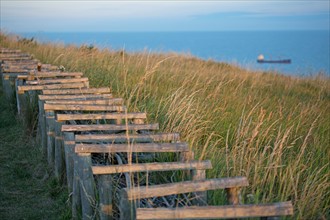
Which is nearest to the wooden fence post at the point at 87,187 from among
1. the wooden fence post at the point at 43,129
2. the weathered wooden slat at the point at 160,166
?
the weathered wooden slat at the point at 160,166

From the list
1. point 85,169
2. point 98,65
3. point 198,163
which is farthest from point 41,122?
point 98,65

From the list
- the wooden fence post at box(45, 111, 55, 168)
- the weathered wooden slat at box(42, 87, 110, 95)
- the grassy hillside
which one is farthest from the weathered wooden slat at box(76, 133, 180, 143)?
the weathered wooden slat at box(42, 87, 110, 95)

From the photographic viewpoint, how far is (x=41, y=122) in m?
4.70

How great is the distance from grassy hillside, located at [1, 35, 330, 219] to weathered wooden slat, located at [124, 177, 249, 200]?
17 centimetres

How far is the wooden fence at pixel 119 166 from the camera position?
96.9 inches

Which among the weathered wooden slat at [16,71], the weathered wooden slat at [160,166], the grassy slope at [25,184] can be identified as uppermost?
the weathered wooden slat at [16,71]

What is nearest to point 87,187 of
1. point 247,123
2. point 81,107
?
point 81,107

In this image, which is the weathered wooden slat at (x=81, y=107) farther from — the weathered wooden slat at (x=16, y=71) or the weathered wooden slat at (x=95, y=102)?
the weathered wooden slat at (x=16, y=71)

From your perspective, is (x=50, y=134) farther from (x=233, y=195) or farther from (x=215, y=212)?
(x=215, y=212)

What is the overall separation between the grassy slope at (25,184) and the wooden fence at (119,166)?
15 cm

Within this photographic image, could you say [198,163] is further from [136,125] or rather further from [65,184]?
[65,184]

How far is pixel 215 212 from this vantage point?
2.27m

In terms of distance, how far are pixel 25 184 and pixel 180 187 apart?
2143 mm

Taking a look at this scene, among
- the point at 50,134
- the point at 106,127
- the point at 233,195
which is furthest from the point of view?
the point at 50,134
